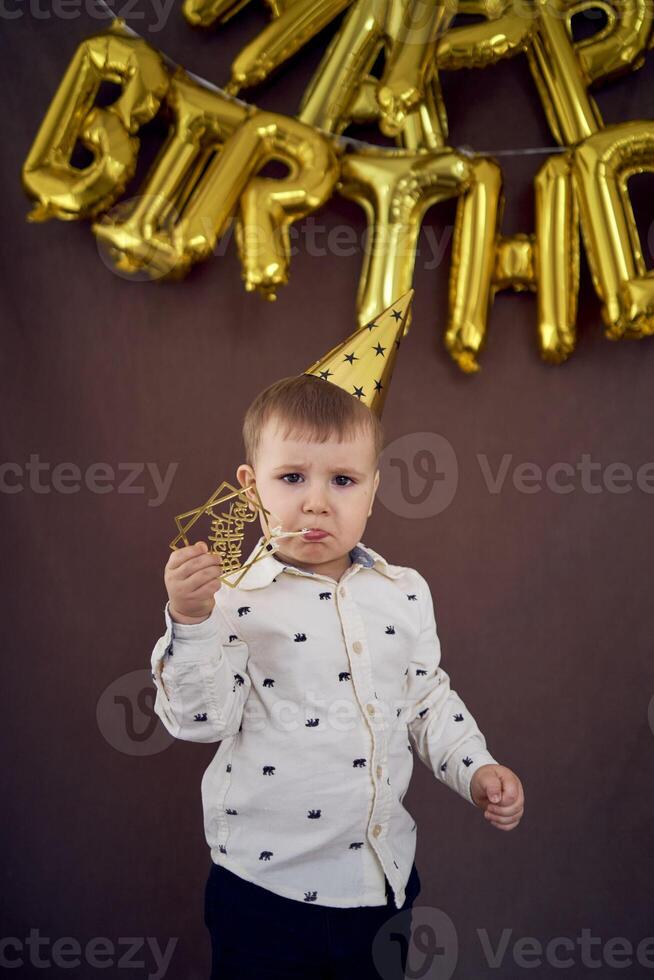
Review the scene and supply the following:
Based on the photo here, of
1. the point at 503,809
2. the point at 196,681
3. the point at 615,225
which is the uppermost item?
the point at 615,225

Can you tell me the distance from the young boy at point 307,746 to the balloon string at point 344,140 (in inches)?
21.5

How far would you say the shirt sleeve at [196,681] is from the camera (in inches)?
30.0

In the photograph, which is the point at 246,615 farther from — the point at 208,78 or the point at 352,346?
the point at 208,78

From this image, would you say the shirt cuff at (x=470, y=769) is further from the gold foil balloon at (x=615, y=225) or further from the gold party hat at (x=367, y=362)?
the gold foil balloon at (x=615, y=225)

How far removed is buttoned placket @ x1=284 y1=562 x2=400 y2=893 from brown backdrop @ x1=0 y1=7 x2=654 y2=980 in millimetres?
513

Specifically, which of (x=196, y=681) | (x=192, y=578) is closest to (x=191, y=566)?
(x=192, y=578)

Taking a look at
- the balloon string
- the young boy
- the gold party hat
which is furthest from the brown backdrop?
the young boy

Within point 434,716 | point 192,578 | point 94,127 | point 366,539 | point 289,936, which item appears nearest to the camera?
point 192,578

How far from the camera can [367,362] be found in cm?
98

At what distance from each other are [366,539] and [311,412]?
21.3 inches

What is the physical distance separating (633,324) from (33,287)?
891 millimetres

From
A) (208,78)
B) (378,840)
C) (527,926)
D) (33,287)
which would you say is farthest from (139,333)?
(527,926)

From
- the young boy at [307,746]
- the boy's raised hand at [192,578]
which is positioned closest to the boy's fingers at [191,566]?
the boy's raised hand at [192,578]

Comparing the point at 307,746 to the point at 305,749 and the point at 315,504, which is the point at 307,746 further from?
the point at 315,504
